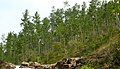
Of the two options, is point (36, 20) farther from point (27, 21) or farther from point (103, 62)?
point (103, 62)

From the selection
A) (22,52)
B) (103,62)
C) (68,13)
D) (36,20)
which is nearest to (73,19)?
(68,13)

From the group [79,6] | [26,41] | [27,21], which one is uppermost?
[79,6]

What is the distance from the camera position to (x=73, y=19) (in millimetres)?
78812

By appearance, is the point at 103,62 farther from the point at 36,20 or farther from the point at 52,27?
the point at 52,27

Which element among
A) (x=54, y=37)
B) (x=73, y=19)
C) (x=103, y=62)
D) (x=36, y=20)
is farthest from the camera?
(x=54, y=37)

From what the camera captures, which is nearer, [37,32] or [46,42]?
[37,32]

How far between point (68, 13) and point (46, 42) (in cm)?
1265

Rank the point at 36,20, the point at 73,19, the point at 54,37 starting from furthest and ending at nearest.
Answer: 1. the point at 54,37
2. the point at 73,19
3. the point at 36,20

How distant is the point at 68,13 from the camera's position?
84.7m

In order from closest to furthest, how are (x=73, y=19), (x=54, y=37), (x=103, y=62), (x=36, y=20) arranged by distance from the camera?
1. (x=103, y=62)
2. (x=36, y=20)
3. (x=73, y=19)
4. (x=54, y=37)

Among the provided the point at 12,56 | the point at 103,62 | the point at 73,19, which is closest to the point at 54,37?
the point at 73,19

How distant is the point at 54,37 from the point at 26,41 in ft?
37.1

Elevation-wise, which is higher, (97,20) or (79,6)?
(79,6)

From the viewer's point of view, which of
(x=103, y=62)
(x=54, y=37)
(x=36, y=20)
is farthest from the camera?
(x=54, y=37)
